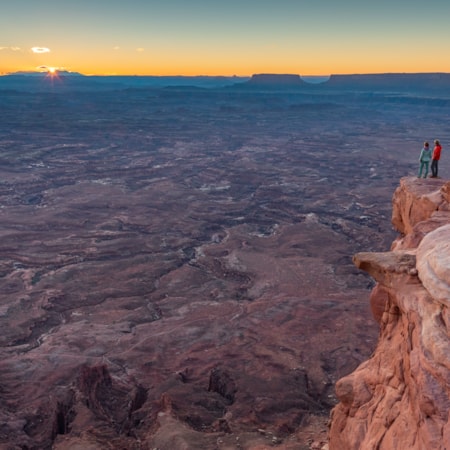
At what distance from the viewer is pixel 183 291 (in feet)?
85.0

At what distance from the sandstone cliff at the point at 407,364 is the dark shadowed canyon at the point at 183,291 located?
4.64m

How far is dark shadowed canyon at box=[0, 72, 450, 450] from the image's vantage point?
14.5 meters

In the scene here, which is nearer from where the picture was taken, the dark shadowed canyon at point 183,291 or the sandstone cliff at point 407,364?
the sandstone cliff at point 407,364

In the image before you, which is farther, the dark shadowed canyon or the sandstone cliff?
→ the dark shadowed canyon

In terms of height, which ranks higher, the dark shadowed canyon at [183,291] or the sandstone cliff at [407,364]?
the sandstone cliff at [407,364]

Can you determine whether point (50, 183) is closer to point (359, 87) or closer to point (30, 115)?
point (30, 115)

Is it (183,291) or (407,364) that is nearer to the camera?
(407,364)

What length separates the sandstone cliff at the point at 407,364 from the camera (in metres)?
6.00

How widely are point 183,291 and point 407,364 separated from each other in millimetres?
19478

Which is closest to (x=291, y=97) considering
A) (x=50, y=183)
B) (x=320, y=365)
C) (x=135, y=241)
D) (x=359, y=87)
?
(x=359, y=87)

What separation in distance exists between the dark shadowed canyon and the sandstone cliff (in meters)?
4.64

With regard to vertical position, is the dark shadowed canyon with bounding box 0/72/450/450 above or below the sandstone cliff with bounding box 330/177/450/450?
below

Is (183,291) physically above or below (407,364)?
below

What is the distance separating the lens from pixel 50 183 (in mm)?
52781
